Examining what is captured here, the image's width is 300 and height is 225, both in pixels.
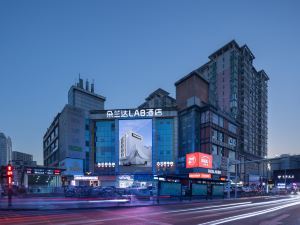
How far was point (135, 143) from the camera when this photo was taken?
119 meters

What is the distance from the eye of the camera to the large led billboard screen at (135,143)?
11719 centimetres

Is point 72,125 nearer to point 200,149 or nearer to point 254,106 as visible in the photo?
point 200,149

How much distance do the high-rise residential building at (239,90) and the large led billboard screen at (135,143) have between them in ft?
116

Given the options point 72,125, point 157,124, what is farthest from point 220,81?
point 72,125

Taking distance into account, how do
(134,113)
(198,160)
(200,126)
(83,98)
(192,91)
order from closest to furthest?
(198,160), (200,126), (192,91), (134,113), (83,98)

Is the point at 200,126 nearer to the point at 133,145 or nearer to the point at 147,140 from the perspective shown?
the point at 147,140

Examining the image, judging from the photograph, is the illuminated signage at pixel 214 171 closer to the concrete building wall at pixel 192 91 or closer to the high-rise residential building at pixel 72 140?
the concrete building wall at pixel 192 91

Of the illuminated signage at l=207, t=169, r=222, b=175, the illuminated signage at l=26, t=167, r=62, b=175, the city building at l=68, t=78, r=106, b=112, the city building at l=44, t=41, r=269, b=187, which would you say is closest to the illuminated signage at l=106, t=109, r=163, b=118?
the city building at l=44, t=41, r=269, b=187

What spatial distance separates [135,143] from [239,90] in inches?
2251

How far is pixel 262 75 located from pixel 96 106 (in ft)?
287

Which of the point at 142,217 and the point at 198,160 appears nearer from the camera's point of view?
the point at 142,217

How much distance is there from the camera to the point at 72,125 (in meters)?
115

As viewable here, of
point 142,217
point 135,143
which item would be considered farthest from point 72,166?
point 142,217

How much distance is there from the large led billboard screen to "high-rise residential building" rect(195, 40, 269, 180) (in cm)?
3546
